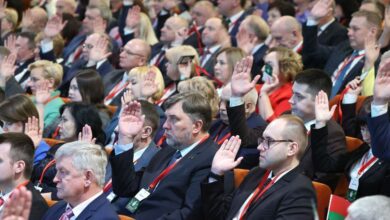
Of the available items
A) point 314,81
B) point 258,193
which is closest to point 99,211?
point 258,193

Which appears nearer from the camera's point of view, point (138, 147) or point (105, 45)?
point (138, 147)

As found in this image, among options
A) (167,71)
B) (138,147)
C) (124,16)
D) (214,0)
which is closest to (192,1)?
(214,0)

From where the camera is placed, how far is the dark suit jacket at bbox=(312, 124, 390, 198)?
4.96 meters

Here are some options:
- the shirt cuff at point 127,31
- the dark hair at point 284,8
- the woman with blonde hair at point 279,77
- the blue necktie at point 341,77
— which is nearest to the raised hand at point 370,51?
the blue necktie at point 341,77

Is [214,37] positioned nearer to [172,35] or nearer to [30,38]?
[172,35]

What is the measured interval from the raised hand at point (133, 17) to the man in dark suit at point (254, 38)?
4.27 feet

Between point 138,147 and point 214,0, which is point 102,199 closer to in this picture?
point 138,147

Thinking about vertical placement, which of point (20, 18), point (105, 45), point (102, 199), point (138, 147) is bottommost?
point (20, 18)

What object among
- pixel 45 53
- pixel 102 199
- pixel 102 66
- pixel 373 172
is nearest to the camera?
pixel 102 199

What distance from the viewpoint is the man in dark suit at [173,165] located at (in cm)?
492

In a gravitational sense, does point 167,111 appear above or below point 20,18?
above

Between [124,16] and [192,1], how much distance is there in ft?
3.96

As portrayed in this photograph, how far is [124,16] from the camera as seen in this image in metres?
9.32

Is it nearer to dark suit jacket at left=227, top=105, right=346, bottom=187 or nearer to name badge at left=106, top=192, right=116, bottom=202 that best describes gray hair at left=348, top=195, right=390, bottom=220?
dark suit jacket at left=227, top=105, right=346, bottom=187
